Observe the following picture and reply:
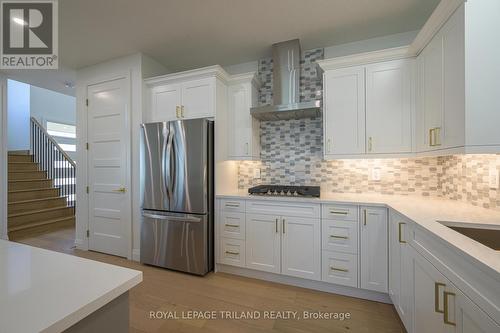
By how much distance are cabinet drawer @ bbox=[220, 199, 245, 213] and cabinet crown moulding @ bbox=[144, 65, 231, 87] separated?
57.8 inches

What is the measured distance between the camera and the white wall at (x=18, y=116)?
5477 millimetres

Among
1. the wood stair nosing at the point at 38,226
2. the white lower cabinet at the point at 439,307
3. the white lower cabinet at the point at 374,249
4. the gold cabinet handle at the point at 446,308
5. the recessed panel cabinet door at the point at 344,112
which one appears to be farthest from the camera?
the wood stair nosing at the point at 38,226

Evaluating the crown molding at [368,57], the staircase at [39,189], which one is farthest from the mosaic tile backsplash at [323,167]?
the staircase at [39,189]

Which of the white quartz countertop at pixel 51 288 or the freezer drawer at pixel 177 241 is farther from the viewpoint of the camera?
the freezer drawer at pixel 177 241

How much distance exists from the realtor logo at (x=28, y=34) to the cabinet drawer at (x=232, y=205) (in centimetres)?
248

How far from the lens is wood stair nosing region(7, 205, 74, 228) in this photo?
403cm

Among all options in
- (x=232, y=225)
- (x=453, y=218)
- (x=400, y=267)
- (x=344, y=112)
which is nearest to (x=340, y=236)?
(x=400, y=267)

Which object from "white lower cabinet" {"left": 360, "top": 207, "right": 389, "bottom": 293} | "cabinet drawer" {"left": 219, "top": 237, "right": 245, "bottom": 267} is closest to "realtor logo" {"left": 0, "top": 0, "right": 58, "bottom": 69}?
"cabinet drawer" {"left": 219, "top": 237, "right": 245, "bottom": 267}

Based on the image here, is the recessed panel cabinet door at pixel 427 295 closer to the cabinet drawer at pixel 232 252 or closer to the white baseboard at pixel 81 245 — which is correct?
the cabinet drawer at pixel 232 252

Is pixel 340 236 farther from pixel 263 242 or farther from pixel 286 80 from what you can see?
pixel 286 80

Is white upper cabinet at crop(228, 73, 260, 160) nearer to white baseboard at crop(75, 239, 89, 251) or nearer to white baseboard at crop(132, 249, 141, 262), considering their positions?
white baseboard at crop(132, 249, 141, 262)

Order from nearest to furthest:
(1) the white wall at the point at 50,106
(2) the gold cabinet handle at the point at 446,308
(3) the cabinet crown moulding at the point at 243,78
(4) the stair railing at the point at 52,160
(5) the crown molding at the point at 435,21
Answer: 1. (2) the gold cabinet handle at the point at 446,308
2. (5) the crown molding at the point at 435,21
3. (3) the cabinet crown moulding at the point at 243,78
4. (4) the stair railing at the point at 52,160
5. (1) the white wall at the point at 50,106

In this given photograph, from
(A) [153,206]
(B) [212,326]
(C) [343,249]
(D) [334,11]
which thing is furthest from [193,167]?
(D) [334,11]

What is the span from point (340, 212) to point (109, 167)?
304cm
